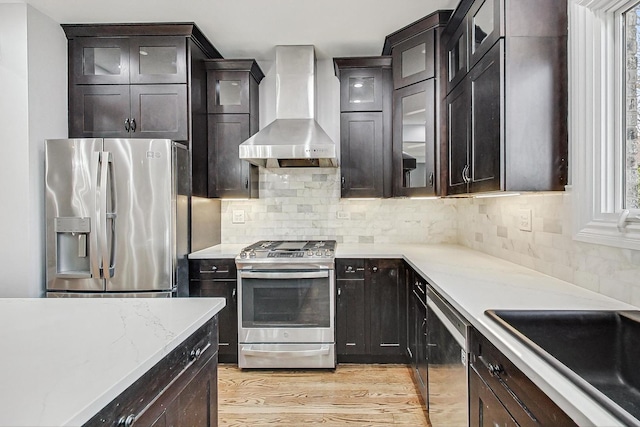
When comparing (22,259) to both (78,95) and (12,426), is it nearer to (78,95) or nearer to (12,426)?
(78,95)

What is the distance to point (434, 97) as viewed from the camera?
2.71 m

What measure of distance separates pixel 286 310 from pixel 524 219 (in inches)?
69.6

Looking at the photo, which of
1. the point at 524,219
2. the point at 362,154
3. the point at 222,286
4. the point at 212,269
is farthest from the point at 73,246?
the point at 524,219

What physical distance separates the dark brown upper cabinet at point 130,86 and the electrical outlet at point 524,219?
7.81 ft

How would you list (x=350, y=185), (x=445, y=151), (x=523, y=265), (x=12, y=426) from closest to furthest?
(x=12, y=426)
(x=523, y=265)
(x=445, y=151)
(x=350, y=185)

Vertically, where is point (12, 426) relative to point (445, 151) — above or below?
below

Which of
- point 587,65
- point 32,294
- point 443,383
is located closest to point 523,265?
point 443,383

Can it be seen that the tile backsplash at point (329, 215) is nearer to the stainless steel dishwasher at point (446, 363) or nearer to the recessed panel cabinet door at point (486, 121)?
the recessed panel cabinet door at point (486, 121)

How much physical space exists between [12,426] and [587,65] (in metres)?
2.12

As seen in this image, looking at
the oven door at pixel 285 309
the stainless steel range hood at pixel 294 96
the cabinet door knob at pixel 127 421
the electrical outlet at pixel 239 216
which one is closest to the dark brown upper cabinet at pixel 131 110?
the stainless steel range hood at pixel 294 96

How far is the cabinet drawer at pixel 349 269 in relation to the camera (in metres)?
2.89

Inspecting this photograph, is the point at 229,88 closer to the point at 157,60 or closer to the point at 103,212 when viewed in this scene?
the point at 157,60

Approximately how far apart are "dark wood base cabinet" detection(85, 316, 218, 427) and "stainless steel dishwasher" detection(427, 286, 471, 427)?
967 millimetres

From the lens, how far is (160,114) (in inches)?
113
